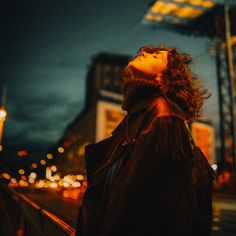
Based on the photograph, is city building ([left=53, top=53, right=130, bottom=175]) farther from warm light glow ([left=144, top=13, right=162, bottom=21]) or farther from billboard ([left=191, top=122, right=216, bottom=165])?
warm light glow ([left=144, top=13, right=162, bottom=21])

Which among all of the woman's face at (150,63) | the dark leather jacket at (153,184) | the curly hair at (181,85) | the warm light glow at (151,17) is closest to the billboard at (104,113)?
the warm light glow at (151,17)

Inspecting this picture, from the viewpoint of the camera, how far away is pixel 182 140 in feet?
5.96

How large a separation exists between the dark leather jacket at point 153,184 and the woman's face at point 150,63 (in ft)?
0.66

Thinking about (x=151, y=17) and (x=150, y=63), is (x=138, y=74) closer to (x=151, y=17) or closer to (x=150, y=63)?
(x=150, y=63)

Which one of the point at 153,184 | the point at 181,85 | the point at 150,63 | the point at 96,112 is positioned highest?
the point at 150,63

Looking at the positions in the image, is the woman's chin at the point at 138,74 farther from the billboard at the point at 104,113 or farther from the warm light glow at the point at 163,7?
the billboard at the point at 104,113

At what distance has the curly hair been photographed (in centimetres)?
209

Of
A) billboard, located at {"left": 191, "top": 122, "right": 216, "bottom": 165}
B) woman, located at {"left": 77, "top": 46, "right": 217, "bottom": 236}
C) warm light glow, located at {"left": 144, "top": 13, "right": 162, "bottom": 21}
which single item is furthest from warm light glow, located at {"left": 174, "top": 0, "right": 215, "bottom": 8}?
billboard, located at {"left": 191, "top": 122, "right": 216, "bottom": 165}

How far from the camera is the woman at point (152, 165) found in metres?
1.67

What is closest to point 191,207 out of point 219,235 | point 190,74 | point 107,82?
point 190,74

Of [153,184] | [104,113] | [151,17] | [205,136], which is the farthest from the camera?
[205,136]

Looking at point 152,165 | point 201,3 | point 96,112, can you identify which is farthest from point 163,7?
point 152,165

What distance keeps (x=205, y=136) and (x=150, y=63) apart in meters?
59.5

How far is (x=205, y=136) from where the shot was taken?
196ft
